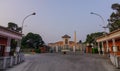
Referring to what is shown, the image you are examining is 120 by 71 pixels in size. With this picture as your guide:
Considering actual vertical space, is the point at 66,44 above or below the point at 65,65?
above

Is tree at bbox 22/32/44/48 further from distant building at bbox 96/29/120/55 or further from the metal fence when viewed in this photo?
the metal fence

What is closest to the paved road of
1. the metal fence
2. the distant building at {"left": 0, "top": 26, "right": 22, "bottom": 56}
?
the metal fence

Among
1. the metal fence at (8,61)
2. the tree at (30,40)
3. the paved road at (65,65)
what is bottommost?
the paved road at (65,65)

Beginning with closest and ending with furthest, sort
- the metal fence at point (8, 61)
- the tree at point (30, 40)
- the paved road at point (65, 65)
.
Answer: the metal fence at point (8, 61), the paved road at point (65, 65), the tree at point (30, 40)

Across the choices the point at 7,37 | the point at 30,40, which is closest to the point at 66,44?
the point at 30,40

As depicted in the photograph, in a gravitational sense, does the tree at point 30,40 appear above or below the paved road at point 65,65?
above

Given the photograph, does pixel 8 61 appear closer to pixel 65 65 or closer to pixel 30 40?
pixel 65 65

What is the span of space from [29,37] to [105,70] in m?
53.6

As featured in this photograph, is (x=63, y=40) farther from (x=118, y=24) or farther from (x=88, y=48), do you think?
(x=118, y=24)

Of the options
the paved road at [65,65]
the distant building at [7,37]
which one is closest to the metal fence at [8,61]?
the paved road at [65,65]

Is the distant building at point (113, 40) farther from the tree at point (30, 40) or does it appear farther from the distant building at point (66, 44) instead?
the tree at point (30, 40)

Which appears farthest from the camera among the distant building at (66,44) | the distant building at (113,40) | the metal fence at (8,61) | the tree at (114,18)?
the distant building at (66,44)

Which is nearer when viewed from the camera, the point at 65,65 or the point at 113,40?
the point at 65,65

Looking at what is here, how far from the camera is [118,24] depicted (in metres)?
40.9
